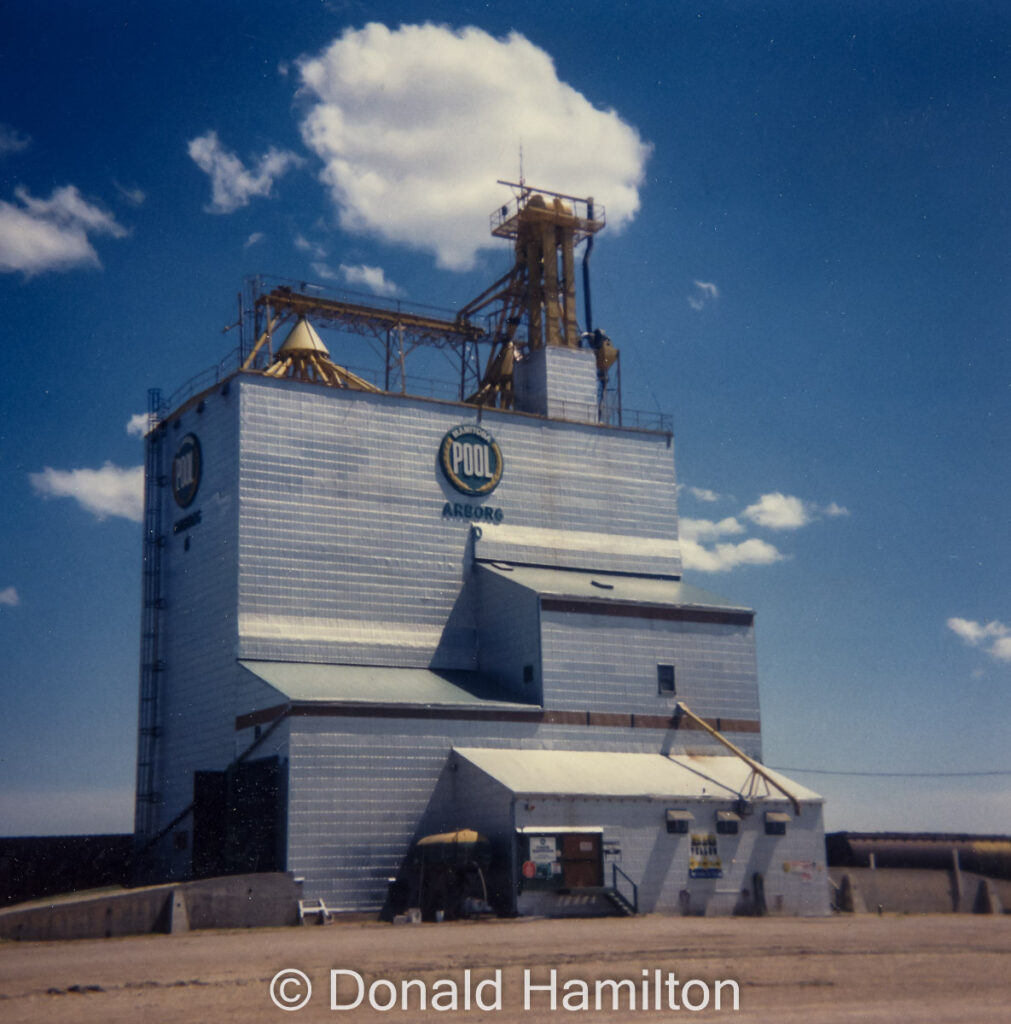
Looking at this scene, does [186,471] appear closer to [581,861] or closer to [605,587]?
[605,587]

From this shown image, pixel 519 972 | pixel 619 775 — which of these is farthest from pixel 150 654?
pixel 519 972

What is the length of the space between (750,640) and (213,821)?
2310 cm

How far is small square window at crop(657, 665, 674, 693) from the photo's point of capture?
50859mm

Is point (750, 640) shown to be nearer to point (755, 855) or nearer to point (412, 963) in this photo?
point (755, 855)

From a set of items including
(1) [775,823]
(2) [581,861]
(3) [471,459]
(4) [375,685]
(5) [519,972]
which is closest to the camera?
(5) [519,972]

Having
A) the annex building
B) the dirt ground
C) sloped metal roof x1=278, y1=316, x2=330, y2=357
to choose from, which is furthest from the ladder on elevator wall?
the dirt ground

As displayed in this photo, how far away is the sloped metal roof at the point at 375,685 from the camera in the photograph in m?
44.1

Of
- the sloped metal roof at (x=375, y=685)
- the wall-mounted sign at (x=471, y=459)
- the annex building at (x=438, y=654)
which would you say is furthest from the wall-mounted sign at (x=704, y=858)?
the wall-mounted sign at (x=471, y=459)

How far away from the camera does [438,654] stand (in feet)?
170

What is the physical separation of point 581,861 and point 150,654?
21351 millimetres

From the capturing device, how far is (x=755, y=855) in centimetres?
4625

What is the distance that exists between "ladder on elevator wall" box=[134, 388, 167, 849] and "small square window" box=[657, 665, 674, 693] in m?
20.5

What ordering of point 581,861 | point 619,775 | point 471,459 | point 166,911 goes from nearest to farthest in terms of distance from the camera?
1. point 166,911
2. point 581,861
3. point 619,775
4. point 471,459

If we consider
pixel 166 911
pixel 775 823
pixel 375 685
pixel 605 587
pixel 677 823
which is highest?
pixel 605 587
